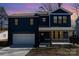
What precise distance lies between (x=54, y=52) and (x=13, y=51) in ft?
2.14

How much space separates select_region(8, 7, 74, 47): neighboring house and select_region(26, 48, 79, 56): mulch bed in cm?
10

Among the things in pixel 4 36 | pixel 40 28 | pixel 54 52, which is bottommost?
pixel 54 52

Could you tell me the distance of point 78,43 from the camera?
2409 cm

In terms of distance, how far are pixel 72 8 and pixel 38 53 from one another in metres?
0.90

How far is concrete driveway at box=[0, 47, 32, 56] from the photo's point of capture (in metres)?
24.1

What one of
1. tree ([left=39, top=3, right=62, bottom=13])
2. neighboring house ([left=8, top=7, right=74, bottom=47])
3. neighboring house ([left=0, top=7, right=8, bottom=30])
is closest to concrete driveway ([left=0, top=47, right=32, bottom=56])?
neighboring house ([left=8, top=7, right=74, bottom=47])

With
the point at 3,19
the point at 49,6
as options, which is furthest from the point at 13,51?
the point at 49,6

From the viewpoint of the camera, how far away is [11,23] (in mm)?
24094

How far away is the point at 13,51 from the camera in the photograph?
24.1 metres

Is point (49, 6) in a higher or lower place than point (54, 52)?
higher

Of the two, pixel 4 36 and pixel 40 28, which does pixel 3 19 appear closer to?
pixel 4 36

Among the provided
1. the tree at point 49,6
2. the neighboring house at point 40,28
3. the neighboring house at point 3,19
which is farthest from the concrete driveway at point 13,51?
the tree at point 49,6

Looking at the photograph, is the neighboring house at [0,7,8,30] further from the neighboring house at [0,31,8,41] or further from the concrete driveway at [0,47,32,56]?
the concrete driveway at [0,47,32,56]

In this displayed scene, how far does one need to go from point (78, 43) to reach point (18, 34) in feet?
3.17
